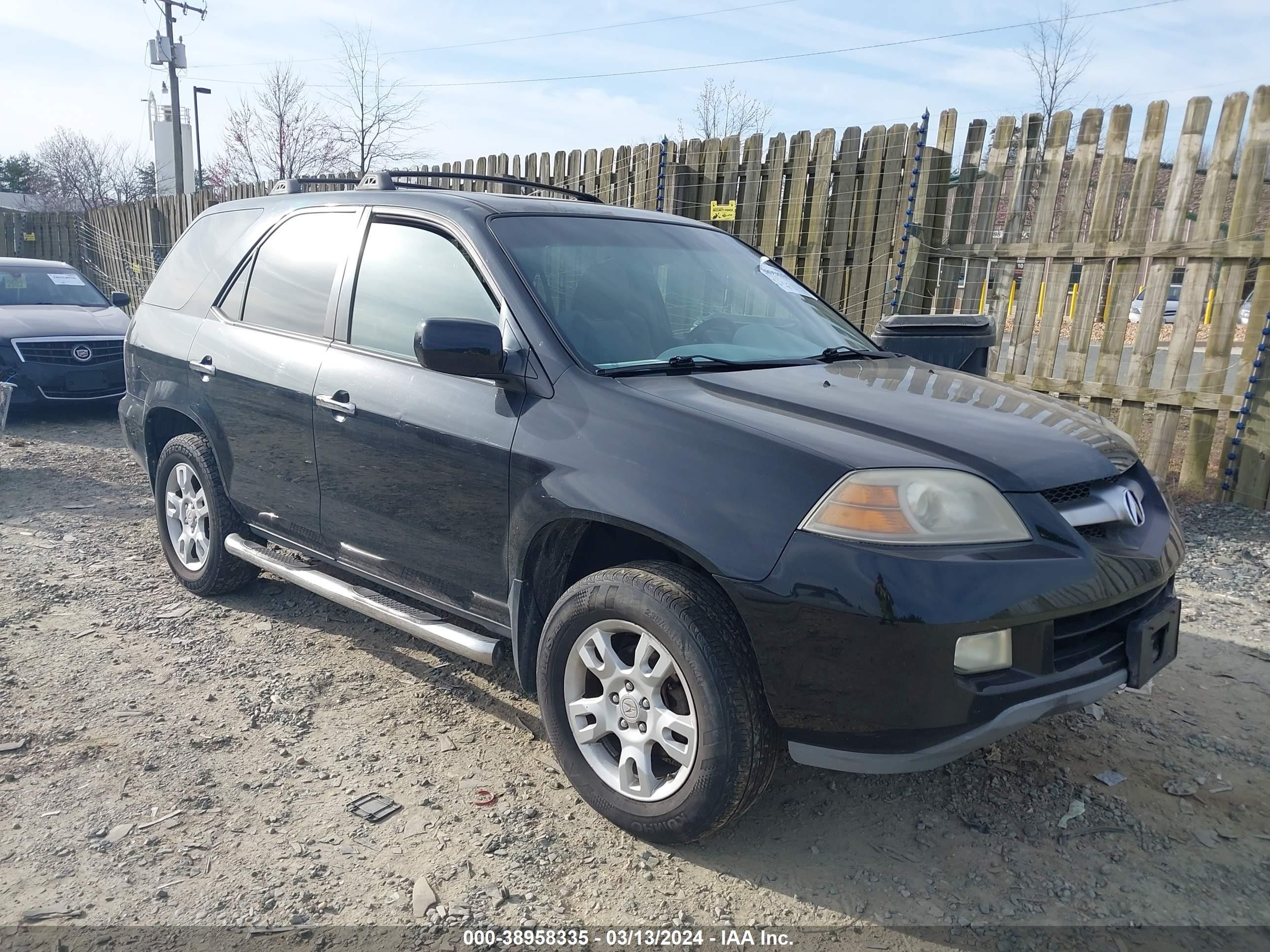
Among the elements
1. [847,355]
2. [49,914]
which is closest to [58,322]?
[49,914]

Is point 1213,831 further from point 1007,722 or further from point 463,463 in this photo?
point 463,463

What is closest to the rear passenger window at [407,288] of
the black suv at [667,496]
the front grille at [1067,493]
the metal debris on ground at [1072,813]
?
the black suv at [667,496]

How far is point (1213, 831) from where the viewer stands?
280 cm

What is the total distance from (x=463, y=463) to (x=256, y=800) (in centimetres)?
123

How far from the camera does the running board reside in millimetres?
3109

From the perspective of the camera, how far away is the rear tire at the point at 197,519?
14.1 ft

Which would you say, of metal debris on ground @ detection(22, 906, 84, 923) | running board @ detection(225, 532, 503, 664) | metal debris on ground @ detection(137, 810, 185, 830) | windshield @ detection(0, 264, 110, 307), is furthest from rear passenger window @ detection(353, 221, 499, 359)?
windshield @ detection(0, 264, 110, 307)

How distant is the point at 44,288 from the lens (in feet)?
32.6

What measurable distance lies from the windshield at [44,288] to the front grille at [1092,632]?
1045 centimetres

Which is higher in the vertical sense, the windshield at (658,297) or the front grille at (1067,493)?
the windshield at (658,297)

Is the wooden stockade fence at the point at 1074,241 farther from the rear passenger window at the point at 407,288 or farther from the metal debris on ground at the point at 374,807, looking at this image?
the metal debris on ground at the point at 374,807

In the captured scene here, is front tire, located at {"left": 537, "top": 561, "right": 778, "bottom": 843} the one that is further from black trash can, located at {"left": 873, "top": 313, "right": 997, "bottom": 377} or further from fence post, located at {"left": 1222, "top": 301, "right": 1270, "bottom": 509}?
fence post, located at {"left": 1222, "top": 301, "right": 1270, "bottom": 509}

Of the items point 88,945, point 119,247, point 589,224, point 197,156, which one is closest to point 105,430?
point 589,224

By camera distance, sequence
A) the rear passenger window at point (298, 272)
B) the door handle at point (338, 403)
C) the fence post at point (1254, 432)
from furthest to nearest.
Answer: the fence post at point (1254, 432), the rear passenger window at point (298, 272), the door handle at point (338, 403)
